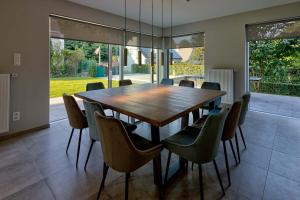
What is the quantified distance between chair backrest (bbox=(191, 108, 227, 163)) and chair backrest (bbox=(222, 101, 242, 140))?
1.23 feet

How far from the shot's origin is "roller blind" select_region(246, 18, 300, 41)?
12.9 feet

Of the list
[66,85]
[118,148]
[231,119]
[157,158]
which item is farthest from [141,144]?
[66,85]

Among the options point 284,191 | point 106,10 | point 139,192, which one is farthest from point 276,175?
point 106,10

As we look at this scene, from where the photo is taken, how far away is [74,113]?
2.30 m

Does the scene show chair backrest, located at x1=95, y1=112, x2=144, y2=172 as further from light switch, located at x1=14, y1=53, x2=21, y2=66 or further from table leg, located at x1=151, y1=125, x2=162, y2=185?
light switch, located at x1=14, y1=53, x2=21, y2=66

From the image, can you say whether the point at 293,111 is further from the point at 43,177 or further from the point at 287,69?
the point at 43,177

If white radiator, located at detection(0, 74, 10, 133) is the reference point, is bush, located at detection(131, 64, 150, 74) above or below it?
above

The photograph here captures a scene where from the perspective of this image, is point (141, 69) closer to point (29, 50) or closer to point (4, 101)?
point (29, 50)

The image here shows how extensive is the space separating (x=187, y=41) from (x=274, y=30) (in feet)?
7.61

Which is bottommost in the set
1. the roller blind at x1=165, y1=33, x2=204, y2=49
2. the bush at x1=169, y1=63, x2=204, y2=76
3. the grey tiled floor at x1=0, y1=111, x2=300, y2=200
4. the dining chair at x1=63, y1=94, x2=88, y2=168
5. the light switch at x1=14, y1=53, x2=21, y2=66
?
the grey tiled floor at x1=0, y1=111, x2=300, y2=200

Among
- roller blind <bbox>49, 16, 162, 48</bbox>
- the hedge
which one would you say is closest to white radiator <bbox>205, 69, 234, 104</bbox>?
the hedge

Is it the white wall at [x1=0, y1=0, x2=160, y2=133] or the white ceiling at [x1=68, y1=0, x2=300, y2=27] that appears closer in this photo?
the white wall at [x1=0, y1=0, x2=160, y2=133]

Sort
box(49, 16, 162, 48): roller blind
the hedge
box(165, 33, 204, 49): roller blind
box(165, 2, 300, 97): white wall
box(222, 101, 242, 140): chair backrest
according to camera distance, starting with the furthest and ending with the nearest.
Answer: box(165, 33, 204, 49): roller blind
the hedge
box(165, 2, 300, 97): white wall
box(49, 16, 162, 48): roller blind
box(222, 101, 242, 140): chair backrest

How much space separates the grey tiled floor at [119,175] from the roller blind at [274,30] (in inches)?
91.9
